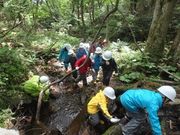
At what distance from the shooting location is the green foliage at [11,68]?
10.7 meters

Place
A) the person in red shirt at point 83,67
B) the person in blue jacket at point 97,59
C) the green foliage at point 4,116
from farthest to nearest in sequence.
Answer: the person in red shirt at point 83,67
the person in blue jacket at point 97,59
the green foliage at point 4,116

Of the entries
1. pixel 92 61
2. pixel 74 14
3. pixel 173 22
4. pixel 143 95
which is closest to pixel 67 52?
pixel 92 61

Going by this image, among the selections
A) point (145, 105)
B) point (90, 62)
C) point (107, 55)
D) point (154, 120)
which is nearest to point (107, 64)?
point (107, 55)

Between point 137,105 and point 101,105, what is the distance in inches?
44.4

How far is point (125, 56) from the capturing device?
14398 mm

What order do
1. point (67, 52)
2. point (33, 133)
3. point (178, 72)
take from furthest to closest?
point (67, 52)
point (178, 72)
point (33, 133)

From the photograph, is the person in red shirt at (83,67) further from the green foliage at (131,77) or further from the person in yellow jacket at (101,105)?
the person in yellow jacket at (101,105)

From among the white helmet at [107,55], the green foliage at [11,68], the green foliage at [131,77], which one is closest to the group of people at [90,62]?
the white helmet at [107,55]

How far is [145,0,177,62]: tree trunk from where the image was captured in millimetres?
12515

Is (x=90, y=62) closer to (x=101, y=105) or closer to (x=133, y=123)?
(x=101, y=105)

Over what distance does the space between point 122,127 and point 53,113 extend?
157 inches

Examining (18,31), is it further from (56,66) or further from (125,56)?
(125,56)

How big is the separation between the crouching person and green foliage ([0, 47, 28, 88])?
3.74m

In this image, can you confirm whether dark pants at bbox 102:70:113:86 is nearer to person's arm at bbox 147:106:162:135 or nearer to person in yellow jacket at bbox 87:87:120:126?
person in yellow jacket at bbox 87:87:120:126
